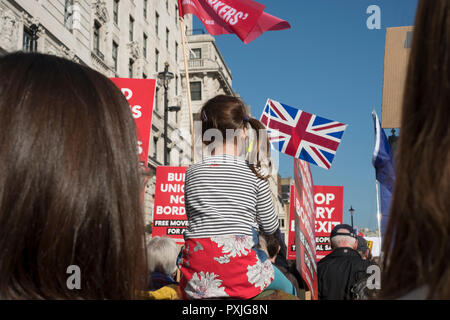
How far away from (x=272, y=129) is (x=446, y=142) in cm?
778

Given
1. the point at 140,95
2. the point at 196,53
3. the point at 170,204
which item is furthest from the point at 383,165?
the point at 196,53

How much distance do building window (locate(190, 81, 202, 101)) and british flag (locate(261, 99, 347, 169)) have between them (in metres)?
43.7

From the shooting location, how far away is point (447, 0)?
0.90 m

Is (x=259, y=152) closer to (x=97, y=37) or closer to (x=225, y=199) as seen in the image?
(x=225, y=199)

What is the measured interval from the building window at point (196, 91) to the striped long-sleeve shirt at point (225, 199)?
49.5m

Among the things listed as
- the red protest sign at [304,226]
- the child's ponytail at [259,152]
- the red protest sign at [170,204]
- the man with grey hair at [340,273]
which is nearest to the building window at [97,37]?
the red protest sign at [170,204]

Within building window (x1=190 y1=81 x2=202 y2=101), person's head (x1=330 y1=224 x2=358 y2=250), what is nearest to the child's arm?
person's head (x1=330 y1=224 x2=358 y2=250)

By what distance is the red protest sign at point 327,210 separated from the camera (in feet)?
31.9

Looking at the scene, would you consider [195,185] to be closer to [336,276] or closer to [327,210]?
[336,276]

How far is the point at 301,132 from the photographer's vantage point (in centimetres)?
855

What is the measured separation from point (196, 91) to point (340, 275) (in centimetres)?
4795

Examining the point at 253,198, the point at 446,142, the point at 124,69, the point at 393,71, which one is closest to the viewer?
the point at 446,142

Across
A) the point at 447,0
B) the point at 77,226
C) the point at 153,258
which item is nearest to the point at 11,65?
the point at 77,226
